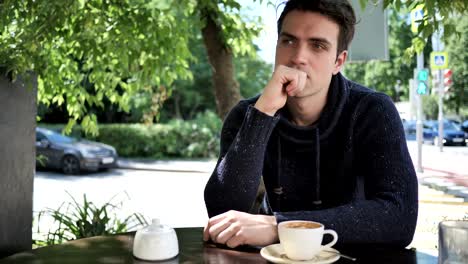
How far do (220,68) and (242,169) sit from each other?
84.7 inches

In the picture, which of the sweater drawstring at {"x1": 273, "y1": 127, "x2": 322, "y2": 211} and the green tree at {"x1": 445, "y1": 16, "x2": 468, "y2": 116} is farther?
the green tree at {"x1": 445, "y1": 16, "x2": 468, "y2": 116}

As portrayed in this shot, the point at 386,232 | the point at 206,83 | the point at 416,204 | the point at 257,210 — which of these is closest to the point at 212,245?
the point at 257,210

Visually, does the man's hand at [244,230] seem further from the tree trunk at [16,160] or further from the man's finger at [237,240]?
the tree trunk at [16,160]

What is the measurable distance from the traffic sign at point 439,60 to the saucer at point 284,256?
2293 mm

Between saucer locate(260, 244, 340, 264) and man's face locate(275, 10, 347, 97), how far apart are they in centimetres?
54

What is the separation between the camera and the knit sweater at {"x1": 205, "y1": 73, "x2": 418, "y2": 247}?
4.37ft

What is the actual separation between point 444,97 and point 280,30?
6.52 ft

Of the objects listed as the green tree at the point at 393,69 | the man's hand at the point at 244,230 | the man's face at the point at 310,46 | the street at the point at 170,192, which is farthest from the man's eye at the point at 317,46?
the green tree at the point at 393,69

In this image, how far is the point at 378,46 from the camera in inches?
117

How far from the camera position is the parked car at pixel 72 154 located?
1027 cm

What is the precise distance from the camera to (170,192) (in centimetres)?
784

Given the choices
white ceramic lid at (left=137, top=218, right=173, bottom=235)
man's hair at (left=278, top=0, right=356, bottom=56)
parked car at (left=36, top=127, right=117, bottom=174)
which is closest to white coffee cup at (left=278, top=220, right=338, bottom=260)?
white ceramic lid at (left=137, top=218, right=173, bottom=235)

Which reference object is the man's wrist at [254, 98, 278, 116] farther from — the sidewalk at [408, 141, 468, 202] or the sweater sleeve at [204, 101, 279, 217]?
the sidewalk at [408, 141, 468, 202]

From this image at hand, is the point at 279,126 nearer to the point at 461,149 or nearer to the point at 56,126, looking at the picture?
the point at 461,149
